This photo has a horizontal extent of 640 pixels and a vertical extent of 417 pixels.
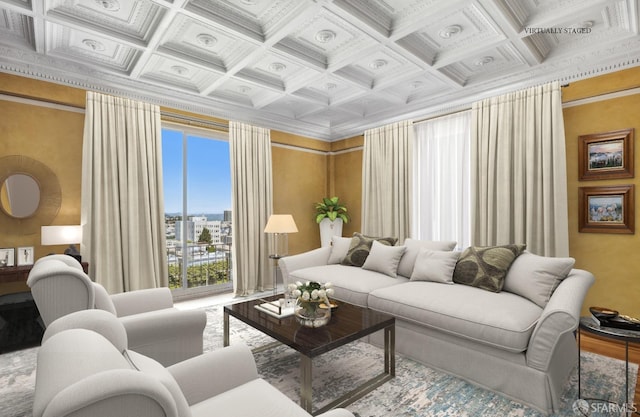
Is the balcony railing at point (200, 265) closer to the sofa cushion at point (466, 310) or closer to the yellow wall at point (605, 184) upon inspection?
the sofa cushion at point (466, 310)

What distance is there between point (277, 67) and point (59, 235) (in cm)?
303

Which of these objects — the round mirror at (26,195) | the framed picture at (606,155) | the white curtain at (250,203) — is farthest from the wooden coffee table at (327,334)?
the framed picture at (606,155)

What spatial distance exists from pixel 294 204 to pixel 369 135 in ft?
6.14

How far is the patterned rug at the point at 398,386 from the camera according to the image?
205 centimetres

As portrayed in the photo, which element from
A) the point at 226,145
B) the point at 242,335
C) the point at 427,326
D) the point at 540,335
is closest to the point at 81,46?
the point at 226,145

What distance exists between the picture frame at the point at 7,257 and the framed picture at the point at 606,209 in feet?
20.0

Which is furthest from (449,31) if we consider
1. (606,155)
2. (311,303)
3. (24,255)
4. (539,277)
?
(24,255)

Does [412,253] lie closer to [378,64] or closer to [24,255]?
[378,64]

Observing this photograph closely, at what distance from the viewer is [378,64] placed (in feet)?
12.3

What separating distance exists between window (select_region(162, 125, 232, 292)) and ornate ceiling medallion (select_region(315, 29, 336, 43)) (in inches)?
101

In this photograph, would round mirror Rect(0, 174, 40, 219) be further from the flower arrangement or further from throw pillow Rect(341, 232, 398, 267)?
throw pillow Rect(341, 232, 398, 267)

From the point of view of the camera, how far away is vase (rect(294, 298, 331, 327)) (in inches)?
91.9

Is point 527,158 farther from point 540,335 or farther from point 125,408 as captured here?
point 125,408

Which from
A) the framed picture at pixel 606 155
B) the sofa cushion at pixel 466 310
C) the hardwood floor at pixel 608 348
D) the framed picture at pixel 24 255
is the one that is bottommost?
the hardwood floor at pixel 608 348
